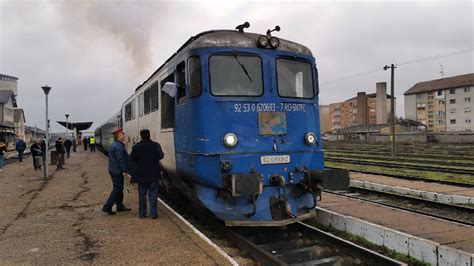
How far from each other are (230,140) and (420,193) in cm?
694

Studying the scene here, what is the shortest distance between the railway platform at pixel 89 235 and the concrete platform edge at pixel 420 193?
6774 mm

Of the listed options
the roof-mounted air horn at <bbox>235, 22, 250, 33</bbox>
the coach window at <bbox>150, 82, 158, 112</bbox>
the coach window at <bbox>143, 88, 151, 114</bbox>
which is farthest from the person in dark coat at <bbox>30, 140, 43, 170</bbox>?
the roof-mounted air horn at <bbox>235, 22, 250, 33</bbox>

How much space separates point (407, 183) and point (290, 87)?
751cm

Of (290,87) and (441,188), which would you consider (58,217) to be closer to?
(290,87)

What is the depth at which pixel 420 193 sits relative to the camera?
36.4 ft

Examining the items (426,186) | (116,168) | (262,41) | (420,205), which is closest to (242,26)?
(262,41)

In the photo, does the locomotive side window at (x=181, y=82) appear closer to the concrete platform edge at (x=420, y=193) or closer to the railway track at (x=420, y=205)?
the railway track at (x=420, y=205)

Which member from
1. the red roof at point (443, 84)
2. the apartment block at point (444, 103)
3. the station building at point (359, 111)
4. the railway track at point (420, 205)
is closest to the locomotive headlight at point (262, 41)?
the railway track at point (420, 205)

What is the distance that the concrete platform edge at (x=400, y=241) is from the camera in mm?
5223

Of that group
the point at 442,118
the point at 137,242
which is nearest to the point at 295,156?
the point at 137,242

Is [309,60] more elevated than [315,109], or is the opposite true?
[309,60]

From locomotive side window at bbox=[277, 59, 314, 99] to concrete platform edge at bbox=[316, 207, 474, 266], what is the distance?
2.38 m

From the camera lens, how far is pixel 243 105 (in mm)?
6844

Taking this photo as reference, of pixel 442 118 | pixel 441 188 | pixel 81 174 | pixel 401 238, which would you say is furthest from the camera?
pixel 442 118
